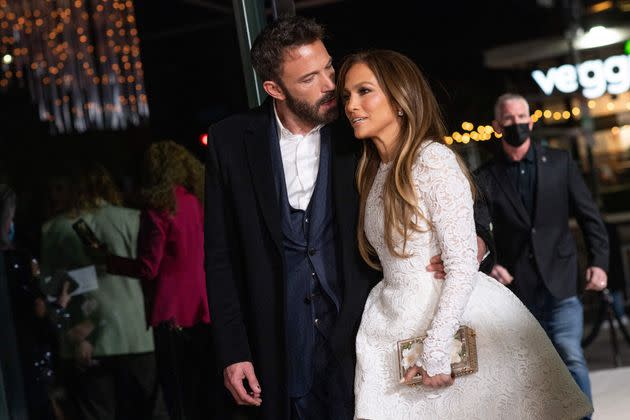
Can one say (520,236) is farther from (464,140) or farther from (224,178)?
(464,140)

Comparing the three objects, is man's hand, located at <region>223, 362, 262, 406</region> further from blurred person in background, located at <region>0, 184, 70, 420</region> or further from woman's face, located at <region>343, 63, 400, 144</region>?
blurred person in background, located at <region>0, 184, 70, 420</region>

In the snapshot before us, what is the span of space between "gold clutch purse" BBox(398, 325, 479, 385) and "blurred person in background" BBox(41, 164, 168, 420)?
3660mm

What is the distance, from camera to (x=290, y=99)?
128 inches

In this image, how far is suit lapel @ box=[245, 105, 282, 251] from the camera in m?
3.16

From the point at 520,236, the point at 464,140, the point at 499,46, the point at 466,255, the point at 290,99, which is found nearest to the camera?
the point at 466,255

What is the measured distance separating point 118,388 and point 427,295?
3.79 metres

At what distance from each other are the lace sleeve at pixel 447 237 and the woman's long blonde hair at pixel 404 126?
0.03m

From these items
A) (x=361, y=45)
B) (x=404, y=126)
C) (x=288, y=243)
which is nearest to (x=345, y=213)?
(x=288, y=243)

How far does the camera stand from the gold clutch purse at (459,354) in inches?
112

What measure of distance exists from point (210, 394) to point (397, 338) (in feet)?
5.92

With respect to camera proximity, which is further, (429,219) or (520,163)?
(520,163)

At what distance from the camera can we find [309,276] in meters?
3.17

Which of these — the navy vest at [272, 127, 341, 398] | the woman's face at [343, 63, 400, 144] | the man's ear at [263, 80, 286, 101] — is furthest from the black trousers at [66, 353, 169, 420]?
the woman's face at [343, 63, 400, 144]

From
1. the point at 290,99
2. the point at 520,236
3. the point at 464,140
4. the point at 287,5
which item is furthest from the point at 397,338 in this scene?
the point at 464,140
